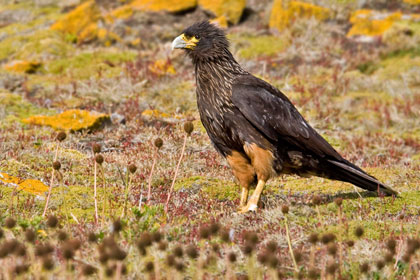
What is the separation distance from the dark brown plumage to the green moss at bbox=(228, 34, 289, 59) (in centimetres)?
1060

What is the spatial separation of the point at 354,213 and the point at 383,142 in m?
5.09

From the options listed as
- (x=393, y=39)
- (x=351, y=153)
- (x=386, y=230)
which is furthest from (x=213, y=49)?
(x=393, y=39)

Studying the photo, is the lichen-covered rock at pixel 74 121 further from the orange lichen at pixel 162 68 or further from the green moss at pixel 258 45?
the green moss at pixel 258 45

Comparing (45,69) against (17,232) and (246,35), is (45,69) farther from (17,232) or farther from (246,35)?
(17,232)

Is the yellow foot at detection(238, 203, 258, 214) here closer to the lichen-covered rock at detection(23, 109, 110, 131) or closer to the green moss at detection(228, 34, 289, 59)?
the lichen-covered rock at detection(23, 109, 110, 131)

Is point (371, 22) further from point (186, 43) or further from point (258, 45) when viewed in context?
point (186, 43)

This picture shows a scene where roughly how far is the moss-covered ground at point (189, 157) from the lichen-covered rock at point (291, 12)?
0.47 m

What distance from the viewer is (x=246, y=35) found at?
1934 cm

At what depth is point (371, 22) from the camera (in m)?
19.1

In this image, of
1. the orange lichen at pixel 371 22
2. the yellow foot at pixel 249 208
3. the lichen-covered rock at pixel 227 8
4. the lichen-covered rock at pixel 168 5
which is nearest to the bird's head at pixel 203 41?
the yellow foot at pixel 249 208

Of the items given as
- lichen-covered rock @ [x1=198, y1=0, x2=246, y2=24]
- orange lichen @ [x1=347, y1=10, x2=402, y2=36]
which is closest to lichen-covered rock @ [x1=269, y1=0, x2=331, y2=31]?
orange lichen @ [x1=347, y1=10, x2=402, y2=36]

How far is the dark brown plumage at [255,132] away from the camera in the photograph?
18.6 ft

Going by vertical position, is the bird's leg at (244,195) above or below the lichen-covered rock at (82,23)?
above

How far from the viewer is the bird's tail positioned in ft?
19.4
